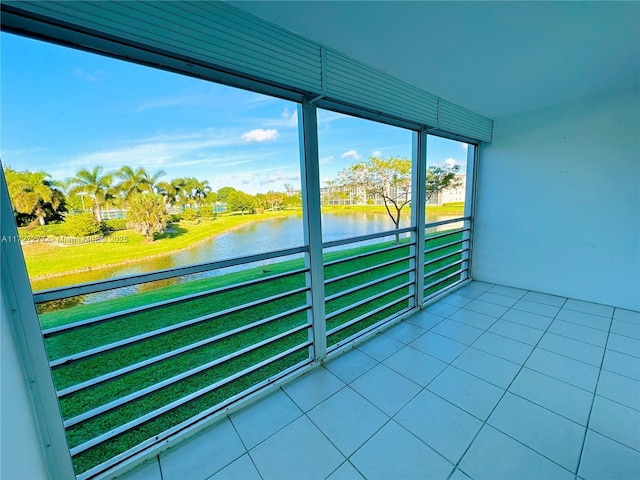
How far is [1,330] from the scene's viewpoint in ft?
3.23

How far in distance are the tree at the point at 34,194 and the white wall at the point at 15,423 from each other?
0.39 metres

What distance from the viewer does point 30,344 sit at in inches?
44.0

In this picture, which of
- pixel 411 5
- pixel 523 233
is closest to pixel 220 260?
pixel 411 5

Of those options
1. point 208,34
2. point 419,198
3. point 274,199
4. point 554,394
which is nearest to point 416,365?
point 554,394

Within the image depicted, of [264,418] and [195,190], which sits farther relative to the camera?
[195,190]

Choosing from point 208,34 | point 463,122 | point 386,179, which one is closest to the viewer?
point 208,34

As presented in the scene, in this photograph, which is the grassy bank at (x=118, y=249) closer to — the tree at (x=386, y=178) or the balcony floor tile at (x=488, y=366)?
the balcony floor tile at (x=488, y=366)

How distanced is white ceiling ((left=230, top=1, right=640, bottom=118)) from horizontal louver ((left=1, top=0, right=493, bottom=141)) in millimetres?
75

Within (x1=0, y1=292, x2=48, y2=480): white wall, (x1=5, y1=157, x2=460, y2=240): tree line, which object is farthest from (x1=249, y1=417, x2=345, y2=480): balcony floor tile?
(x1=5, y1=157, x2=460, y2=240): tree line

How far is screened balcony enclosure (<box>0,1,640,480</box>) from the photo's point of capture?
1.20 m

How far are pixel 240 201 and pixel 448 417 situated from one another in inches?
91.8

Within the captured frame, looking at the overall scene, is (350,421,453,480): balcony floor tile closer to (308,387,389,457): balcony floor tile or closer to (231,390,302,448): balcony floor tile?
(308,387,389,457): balcony floor tile

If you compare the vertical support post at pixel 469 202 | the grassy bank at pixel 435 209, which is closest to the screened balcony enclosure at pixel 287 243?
the grassy bank at pixel 435 209

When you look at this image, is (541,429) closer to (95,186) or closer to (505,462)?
(505,462)
